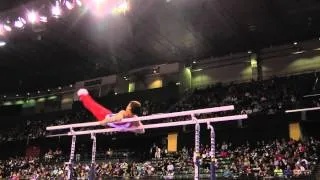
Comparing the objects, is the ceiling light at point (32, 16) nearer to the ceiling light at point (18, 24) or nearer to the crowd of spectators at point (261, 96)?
the ceiling light at point (18, 24)

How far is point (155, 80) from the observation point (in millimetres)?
32938

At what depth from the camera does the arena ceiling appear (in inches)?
842

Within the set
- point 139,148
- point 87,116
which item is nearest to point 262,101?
point 139,148

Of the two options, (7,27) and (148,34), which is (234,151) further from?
(7,27)

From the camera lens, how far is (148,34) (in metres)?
24.9

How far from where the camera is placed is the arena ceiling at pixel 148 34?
70.2 ft

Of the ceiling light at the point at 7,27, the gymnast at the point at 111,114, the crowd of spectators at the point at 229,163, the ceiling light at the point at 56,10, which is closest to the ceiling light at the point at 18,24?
the ceiling light at the point at 7,27

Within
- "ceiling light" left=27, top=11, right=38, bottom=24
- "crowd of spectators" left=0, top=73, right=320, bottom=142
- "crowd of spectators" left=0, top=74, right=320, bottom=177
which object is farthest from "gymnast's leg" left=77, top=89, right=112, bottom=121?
"crowd of spectators" left=0, top=73, right=320, bottom=142

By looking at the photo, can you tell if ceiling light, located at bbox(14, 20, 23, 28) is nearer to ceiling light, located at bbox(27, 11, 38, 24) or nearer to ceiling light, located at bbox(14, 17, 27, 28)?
ceiling light, located at bbox(14, 17, 27, 28)

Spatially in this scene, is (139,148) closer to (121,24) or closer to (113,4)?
(121,24)

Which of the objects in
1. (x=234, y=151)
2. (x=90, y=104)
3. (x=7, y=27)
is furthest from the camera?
(x=234, y=151)

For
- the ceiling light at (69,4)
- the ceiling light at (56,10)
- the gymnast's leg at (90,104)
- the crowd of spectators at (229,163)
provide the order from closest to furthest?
1. the gymnast's leg at (90,104)
2. the ceiling light at (69,4)
3. the crowd of spectators at (229,163)
4. the ceiling light at (56,10)

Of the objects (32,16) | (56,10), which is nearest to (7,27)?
(32,16)

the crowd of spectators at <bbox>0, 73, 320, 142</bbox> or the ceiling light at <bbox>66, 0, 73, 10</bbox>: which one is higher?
the ceiling light at <bbox>66, 0, 73, 10</bbox>
